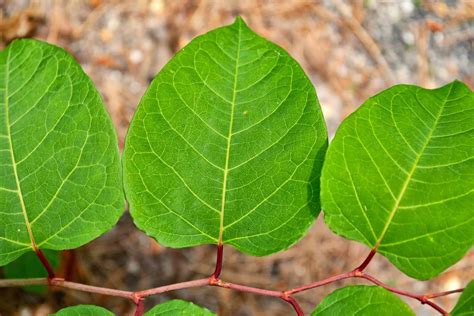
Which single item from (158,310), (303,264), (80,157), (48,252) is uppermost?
(80,157)

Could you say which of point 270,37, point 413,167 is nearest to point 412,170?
point 413,167

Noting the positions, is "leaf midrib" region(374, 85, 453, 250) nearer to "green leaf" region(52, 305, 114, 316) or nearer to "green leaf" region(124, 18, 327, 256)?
"green leaf" region(124, 18, 327, 256)

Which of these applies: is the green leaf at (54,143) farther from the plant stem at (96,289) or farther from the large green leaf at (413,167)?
the large green leaf at (413,167)

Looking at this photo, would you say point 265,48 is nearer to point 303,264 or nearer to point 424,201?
point 424,201

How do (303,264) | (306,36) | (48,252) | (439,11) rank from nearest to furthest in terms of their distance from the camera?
(48,252), (303,264), (306,36), (439,11)

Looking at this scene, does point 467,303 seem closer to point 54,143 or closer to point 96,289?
point 96,289

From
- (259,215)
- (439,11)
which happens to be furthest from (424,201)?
(439,11)
